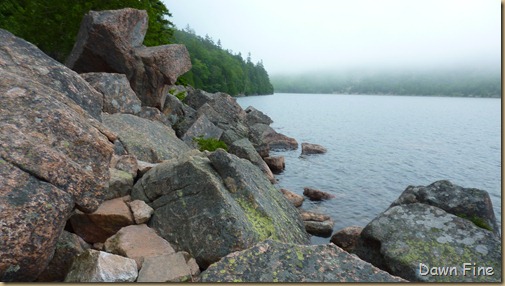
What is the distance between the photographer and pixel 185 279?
22.7ft

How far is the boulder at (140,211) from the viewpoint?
28.4ft

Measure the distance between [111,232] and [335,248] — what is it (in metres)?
5.38

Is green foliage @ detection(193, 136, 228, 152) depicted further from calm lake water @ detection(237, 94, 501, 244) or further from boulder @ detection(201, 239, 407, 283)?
boulder @ detection(201, 239, 407, 283)

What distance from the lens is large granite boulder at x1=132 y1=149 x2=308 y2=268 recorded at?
8.35 m

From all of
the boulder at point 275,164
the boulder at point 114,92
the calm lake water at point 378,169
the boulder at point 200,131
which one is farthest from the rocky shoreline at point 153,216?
the boulder at point 275,164

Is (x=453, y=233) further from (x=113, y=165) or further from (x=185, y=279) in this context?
(x=113, y=165)

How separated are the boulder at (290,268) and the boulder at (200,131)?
17.4 m

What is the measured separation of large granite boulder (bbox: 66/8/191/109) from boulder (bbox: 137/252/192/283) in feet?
49.2

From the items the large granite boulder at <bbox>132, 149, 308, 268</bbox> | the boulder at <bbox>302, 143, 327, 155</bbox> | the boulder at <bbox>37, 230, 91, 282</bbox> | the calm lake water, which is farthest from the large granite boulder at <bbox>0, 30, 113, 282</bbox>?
the boulder at <bbox>302, 143, 327, 155</bbox>

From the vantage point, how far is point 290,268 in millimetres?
4883

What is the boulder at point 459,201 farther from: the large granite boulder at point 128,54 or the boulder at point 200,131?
the large granite boulder at point 128,54

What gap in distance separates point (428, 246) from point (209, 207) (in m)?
6.50

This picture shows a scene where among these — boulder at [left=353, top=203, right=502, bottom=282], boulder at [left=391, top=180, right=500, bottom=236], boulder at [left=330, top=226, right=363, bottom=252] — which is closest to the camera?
boulder at [left=353, top=203, right=502, bottom=282]

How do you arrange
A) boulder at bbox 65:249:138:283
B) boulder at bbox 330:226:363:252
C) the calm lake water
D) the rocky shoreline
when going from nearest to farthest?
the rocky shoreline, boulder at bbox 65:249:138:283, boulder at bbox 330:226:363:252, the calm lake water
